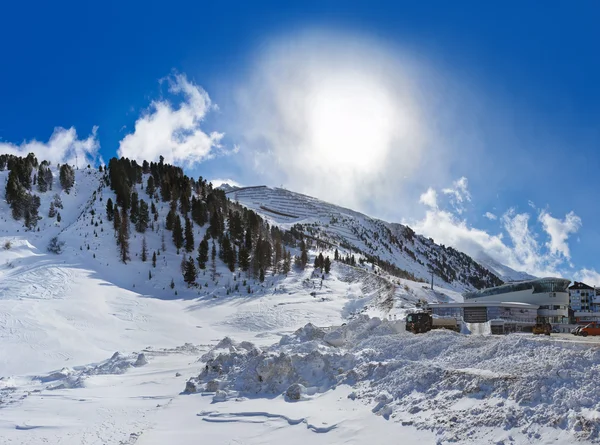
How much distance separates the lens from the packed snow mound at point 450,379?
9.26m

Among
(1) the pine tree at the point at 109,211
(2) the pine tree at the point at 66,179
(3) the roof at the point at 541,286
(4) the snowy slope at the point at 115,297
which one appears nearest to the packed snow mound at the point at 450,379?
(4) the snowy slope at the point at 115,297

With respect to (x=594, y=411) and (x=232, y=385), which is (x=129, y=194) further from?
(x=594, y=411)

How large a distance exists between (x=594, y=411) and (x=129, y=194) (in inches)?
2690

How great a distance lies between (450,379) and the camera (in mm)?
11930

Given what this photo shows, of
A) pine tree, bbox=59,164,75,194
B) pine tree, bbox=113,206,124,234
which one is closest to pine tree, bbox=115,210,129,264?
pine tree, bbox=113,206,124,234

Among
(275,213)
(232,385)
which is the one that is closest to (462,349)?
(232,385)

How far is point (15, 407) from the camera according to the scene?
1459 cm

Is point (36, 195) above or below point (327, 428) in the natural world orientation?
above

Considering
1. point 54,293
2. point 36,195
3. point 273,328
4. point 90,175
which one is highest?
point 90,175

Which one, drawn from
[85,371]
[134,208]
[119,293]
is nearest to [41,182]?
[134,208]

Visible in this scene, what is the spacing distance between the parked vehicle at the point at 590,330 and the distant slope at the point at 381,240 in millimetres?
99342

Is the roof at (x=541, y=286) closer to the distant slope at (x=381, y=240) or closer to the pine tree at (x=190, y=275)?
the pine tree at (x=190, y=275)

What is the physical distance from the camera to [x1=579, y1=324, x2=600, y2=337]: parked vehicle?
23.0m

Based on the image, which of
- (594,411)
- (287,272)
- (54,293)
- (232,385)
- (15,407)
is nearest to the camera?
(594,411)
